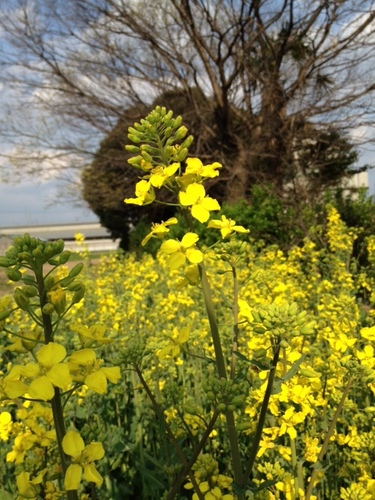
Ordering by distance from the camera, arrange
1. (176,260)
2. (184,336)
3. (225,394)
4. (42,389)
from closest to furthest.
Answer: (42,389) → (225,394) → (176,260) → (184,336)

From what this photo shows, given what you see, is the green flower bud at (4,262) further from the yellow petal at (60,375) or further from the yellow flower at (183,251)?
the yellow flower at (183,251)

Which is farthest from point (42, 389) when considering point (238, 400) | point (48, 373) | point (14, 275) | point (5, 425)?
point (5, 425)

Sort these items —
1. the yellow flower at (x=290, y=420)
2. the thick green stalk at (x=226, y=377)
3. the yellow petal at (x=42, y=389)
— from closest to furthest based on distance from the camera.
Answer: the yellow petal at (x=42, y=389) → the thick green stalk at (x=226, y=377) → the yellow flower at (x=290, y=420)

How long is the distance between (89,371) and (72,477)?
209 mm

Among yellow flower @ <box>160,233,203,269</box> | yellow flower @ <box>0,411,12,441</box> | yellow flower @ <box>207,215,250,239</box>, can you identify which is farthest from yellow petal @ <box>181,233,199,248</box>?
yellow flower @ <box>0,411,12,441</box>

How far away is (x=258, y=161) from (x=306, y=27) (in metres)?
3.24

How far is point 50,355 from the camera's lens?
938mm

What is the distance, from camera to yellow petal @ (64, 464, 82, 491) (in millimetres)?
935

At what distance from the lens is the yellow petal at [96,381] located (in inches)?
38.2

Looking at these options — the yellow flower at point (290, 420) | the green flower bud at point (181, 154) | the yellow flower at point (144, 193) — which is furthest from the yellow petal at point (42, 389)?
the yellow flower at point (290, 420)

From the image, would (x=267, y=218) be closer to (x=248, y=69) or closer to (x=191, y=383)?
(x=248, y=69)

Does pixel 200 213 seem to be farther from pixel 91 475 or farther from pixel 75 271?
pixel 91 475

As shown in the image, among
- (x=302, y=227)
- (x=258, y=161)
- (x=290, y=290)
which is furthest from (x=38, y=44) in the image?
(x=290, y=290)

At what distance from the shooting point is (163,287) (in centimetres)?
587
